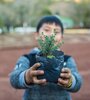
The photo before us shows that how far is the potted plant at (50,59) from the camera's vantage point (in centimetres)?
231

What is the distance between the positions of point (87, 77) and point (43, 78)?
Answer: 15.2 ft

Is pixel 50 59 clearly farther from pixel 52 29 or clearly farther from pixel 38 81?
pixel 52 29

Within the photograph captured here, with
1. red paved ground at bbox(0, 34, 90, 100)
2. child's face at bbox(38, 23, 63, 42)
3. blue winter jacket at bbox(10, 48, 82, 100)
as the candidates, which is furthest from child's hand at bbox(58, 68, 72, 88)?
red paved ground at bbox(0, 34, 90, 100)

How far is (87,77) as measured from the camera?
6910mm

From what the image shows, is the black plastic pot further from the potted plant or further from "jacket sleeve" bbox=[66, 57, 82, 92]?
"jacket sleeve" bbox=[66, 57, 82, 92]

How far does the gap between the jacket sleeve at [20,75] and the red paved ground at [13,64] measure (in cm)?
339

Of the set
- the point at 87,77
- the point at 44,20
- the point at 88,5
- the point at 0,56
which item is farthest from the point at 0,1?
the point at 44,20

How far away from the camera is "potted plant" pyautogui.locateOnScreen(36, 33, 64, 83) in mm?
2312

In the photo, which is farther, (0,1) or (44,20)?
(0,1)

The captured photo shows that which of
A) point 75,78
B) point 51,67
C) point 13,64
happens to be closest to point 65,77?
point 51,67

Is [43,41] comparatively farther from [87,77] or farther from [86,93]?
[87,77]

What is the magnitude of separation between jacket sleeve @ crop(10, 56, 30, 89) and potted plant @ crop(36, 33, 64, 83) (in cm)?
→ 17

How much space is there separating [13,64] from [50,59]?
7093 millimetres

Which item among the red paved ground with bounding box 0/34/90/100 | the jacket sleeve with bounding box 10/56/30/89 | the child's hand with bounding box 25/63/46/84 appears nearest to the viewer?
the child's hand with bounding box 25/63/46/84
